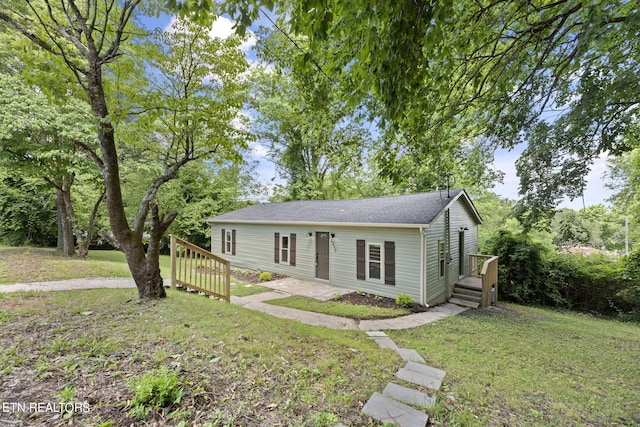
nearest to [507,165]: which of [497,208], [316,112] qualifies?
[316,112]

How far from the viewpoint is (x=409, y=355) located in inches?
156

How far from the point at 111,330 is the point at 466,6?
6.31 metres

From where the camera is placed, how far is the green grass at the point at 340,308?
21.8ft

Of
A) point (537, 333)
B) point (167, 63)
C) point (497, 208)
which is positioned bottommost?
point (537, 333)

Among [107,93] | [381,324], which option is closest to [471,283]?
[381,324]

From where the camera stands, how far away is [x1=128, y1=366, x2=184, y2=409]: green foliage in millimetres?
1941

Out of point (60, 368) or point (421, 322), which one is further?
point (421, 322)

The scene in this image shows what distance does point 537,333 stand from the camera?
579 cm

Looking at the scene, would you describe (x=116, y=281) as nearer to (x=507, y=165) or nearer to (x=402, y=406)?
(x=402, y=406)

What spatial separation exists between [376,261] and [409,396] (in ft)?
20.9

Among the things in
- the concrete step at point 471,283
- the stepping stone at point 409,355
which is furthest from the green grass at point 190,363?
the concrete step at point 471,283

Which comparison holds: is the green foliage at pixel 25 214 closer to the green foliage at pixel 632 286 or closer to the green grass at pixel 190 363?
the green grass at pixel 190 363

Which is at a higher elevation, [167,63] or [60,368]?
[167,63]

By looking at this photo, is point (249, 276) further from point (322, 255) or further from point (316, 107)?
point (316, 107)
